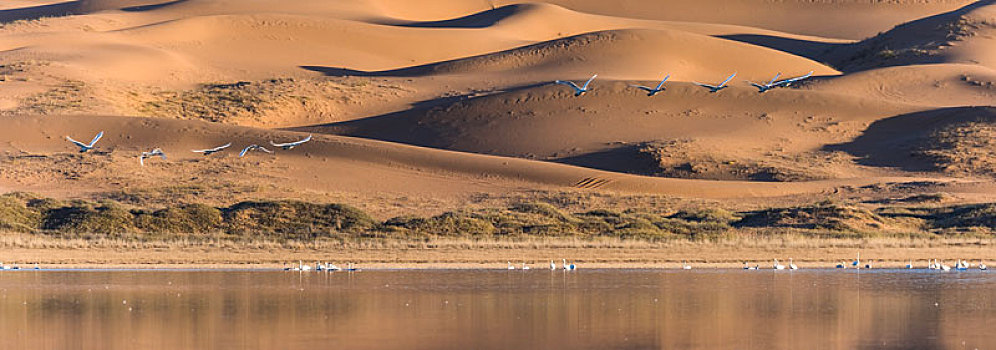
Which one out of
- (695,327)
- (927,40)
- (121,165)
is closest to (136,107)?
(121,165)

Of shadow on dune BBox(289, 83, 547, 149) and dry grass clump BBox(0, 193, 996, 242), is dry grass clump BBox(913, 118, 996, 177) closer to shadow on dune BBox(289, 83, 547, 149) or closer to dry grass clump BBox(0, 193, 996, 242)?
dry grass clump BBox(0, 193, 996, 242)

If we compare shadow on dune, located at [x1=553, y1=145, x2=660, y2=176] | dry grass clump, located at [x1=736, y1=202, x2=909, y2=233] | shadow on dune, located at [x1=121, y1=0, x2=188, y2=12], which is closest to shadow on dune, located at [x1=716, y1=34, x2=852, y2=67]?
shadow on dune, located at [x1=553, y1=145, x2=660, y2=176]

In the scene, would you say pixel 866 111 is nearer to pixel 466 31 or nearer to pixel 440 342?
pixel 466 31

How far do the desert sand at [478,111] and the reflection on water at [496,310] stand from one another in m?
24.9

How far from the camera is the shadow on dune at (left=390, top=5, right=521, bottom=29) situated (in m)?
132

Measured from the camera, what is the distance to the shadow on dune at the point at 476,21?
5187 inches

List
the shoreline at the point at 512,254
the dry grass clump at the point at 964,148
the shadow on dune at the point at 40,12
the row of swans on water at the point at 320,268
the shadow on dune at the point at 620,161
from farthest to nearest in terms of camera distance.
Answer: the shadow on dune at the point at 40,12
the shadow on dune at the point at 620,161
the dry grass clump at the point at 964,148
the shoreline at the point at 512,254
the row of swans on water at the point at 320,268

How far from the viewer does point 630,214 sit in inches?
2000

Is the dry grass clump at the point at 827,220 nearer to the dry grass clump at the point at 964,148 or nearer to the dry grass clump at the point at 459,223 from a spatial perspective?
the dry grass clump at the point at 459,223

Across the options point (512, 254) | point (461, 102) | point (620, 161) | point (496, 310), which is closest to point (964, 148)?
point (620, 161)

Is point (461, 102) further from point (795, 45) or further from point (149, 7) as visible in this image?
point (149, 7)

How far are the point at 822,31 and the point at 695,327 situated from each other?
122 m

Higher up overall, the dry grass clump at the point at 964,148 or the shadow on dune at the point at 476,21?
the shadow on dune at the point at 476,21

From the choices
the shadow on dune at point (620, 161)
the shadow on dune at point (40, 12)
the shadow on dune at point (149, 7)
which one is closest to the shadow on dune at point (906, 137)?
the shadow on dune at point (620, 161)
